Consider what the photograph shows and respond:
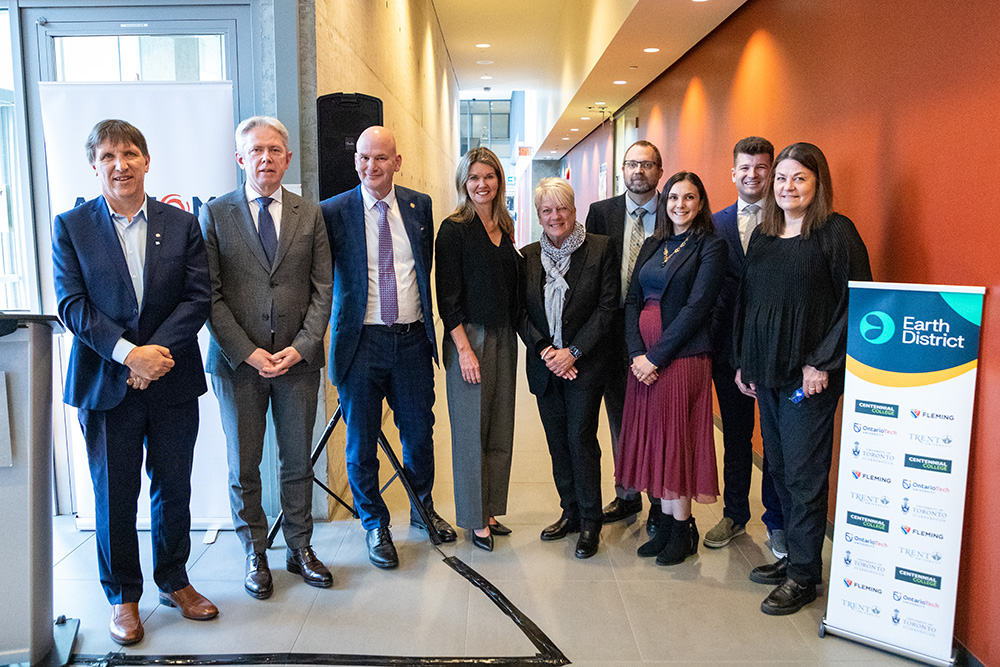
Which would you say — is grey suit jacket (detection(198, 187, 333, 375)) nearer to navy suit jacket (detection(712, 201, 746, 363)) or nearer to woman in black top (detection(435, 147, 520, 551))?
woman in black top (detection(435, 147, 520, 551))

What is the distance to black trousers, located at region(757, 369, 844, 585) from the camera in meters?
2.78

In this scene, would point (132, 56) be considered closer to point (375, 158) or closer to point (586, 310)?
point (375, 158)

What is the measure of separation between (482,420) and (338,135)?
4.87 ft

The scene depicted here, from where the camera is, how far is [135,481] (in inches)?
104

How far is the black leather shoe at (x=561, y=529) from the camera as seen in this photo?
354 centimetres

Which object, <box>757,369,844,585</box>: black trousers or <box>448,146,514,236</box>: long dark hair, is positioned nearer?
<box>757,369,844,585</box>: black trousers

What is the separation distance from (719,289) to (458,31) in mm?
10326

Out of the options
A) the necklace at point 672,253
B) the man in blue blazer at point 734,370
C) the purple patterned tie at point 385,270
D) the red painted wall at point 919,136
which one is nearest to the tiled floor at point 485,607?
the man in blue blazer at point 734,370

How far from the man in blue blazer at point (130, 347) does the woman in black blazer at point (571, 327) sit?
1.39 metres

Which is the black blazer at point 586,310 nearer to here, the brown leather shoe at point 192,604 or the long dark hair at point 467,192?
the long dark hair at point 467,192

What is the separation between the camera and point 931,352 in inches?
96.7

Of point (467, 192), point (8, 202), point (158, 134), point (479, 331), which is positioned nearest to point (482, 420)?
point (479, 331)

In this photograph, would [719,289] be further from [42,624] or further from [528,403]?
[528,403]

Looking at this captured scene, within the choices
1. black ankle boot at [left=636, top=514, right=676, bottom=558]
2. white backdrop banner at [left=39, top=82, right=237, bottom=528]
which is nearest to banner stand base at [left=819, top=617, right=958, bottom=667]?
black ankle boot at [left=636, top=514, right=676, bottom=558]
